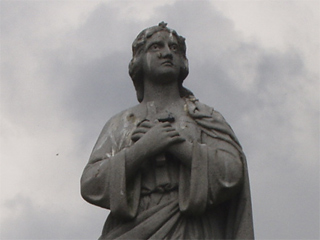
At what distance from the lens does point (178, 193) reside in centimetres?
1326

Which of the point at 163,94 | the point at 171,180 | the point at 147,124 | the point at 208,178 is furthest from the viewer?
the point at 163,94

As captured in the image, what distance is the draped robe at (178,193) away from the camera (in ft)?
42.8

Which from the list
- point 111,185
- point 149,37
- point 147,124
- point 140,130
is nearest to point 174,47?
point 149,37

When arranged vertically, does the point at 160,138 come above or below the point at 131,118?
below

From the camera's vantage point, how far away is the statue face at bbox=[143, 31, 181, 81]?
563 inches

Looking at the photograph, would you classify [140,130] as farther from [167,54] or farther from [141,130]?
[167,54]

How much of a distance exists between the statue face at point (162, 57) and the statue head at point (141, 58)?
0.26 feet

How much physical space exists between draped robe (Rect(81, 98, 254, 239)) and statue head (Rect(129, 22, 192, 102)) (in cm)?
117

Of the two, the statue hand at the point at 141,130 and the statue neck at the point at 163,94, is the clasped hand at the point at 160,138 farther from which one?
the statue neck at the point at 163,94

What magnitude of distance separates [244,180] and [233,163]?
0.30m

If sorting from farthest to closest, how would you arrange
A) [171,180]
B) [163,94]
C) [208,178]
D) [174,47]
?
[174,47], [163,94], [171,180], [208,178]

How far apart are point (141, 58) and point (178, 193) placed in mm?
2347

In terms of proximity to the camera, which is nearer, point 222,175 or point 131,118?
point 222,175

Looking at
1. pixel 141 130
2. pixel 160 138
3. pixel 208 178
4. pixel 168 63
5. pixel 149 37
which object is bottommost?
pixel 208 178
